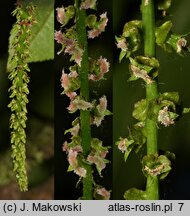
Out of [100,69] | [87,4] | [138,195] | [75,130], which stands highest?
[87,4]

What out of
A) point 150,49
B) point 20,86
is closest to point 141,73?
point 150,49

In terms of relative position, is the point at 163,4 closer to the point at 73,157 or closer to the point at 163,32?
the point at 163,32

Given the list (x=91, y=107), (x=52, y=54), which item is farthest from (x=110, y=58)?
(x=91, y=107)

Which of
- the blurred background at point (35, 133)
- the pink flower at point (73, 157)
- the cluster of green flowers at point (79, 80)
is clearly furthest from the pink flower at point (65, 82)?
the blurred background at point (35, 133)

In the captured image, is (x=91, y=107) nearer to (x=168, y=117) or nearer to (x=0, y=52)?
(x=168, y=117)

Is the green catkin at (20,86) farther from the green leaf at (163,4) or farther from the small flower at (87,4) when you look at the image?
the green leaf at (163,4)

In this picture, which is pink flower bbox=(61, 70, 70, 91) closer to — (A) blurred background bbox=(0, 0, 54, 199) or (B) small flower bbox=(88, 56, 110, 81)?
(B) small flower bbox=(88, 56, 110, 81)

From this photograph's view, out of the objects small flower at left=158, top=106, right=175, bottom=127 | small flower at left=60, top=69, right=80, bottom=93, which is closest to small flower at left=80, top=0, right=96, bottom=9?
small flower at left=60, top=69, right=80, bottom=93
